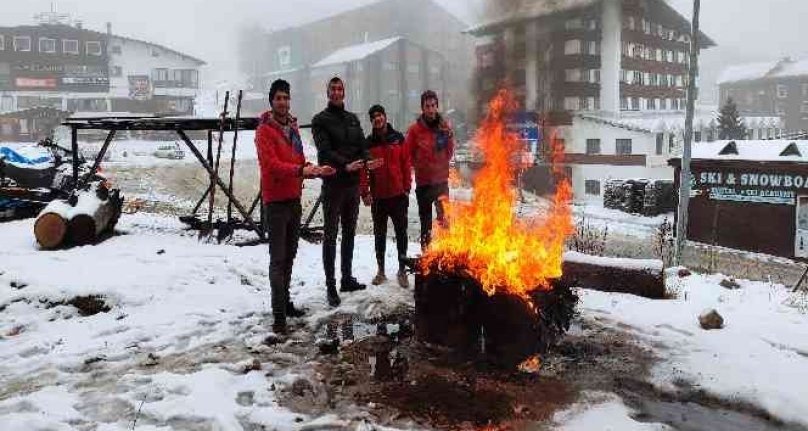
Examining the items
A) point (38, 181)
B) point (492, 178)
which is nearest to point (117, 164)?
point (38, 181)

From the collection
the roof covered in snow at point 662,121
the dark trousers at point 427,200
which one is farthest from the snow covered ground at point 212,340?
the roof covered in snow at point 662,121

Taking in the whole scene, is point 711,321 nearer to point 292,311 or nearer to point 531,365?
point 531,365

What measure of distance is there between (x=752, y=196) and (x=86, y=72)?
53.9 metres

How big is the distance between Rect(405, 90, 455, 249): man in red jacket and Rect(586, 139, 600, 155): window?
111 ft

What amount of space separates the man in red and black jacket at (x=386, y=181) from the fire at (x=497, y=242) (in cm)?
76

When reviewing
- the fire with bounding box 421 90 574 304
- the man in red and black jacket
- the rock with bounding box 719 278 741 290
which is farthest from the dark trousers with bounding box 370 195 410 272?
the rock with bounding box 719 278 741 290

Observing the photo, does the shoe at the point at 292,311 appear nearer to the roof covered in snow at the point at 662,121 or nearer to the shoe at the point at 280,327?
the shoe at the point at 280,327

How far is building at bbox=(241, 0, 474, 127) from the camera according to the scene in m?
57.4

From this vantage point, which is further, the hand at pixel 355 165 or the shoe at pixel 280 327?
the hand at pixel 355 165

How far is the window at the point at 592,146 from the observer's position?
38997 mm

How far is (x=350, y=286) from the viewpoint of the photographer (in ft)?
22.9

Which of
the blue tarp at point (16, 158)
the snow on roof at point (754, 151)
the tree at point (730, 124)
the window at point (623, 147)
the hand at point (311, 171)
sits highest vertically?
the tree at point (730, 124)

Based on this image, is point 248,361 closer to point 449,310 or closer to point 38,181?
point 449,310

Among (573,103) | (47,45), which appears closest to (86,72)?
(47,45)
